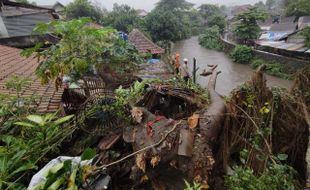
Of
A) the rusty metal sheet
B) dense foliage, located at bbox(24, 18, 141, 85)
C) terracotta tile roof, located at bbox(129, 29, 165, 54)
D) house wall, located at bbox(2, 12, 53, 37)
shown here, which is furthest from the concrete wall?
house wall, located at bbox(2, 12, 53, 37)

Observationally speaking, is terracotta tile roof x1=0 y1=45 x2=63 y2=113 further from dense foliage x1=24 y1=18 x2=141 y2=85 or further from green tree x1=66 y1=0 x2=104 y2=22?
green tree x1=66 y1=0 x2=104 y2=22

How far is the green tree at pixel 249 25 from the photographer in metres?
25.0

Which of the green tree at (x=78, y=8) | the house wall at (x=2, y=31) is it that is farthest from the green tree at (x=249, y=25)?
the house wall at (x=2, y=31)

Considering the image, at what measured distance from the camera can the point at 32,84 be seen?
529 cm

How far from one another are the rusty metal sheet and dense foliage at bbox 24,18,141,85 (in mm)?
2326

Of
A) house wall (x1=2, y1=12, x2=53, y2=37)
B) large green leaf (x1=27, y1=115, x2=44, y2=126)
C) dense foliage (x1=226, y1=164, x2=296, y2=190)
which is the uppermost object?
house wall (x1=2, y1=12, x2=53, y2=37)

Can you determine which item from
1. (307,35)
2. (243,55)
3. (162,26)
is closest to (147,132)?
(307,35)

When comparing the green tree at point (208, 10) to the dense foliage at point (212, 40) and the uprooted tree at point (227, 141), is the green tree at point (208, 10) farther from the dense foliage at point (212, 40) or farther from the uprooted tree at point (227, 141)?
the uprooted tree at point (227, 141)

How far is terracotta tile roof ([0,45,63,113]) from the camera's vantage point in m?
4.34

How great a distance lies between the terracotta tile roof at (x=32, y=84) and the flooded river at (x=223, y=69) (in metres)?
11.4

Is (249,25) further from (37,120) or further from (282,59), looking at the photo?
(37,120)

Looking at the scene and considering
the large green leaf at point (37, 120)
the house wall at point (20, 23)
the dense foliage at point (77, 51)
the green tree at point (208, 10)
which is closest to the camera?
the large green leaf at point (37, 120)

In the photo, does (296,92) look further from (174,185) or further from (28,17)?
(28,17)

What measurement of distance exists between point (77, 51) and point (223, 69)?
19376 mm
